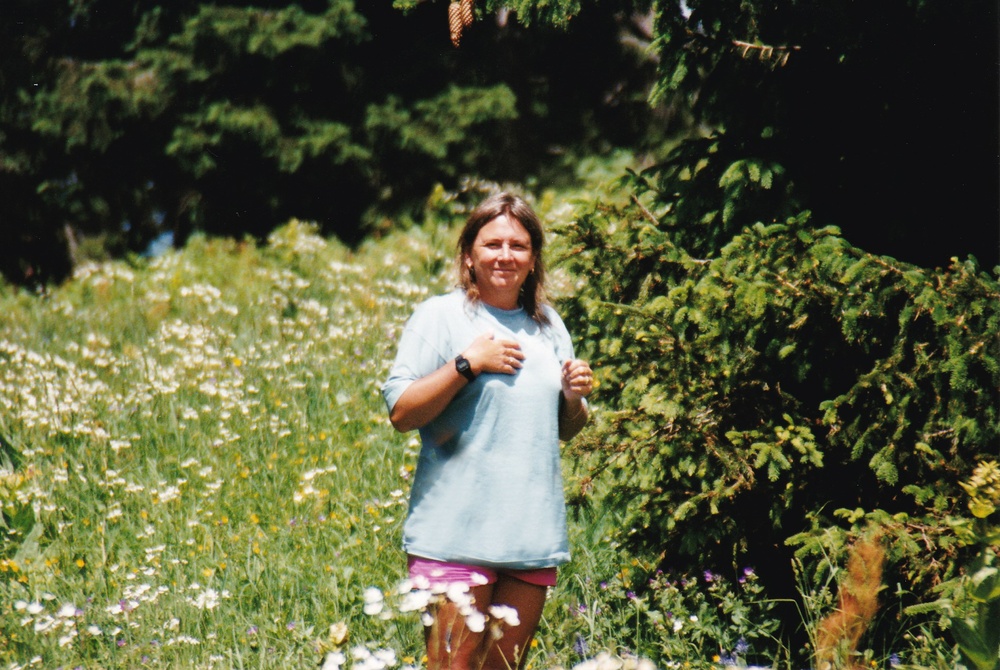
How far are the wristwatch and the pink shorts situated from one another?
1.73ft

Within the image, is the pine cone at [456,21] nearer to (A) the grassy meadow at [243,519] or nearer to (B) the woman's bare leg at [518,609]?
(A) the grassy meadow at [243,519]

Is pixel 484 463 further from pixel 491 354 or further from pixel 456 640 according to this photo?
pixel 456 640

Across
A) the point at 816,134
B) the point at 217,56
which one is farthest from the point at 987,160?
the point at 217,56

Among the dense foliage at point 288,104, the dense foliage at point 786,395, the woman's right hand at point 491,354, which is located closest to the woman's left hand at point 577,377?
the woman's right hand at point 491,354

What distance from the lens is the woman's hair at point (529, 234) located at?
288 cm

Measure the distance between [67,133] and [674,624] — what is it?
10.1m

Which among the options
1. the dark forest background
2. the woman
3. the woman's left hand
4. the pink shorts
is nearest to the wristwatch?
the woman

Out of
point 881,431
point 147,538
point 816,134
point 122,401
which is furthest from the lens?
point 122,401

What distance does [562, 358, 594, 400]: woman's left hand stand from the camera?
2738 mm

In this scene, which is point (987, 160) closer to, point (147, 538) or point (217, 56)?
Answer: point (147, 538)

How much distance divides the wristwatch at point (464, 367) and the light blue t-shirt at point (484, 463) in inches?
4.1

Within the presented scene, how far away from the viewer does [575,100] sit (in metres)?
11.5

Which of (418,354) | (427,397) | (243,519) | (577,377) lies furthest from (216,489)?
(577,377)

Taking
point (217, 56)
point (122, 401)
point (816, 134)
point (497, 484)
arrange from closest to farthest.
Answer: point (497, 484) → point (816, 134) → point (122, 401) → point (217, 56)
